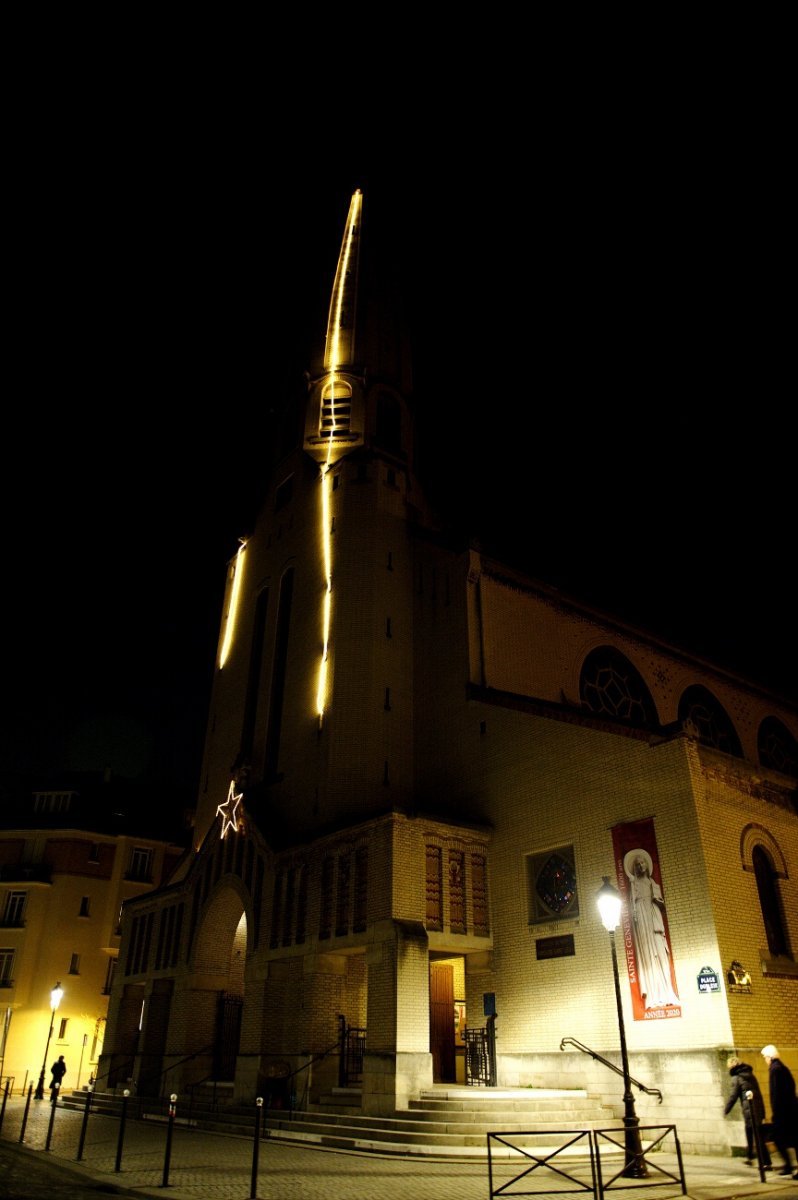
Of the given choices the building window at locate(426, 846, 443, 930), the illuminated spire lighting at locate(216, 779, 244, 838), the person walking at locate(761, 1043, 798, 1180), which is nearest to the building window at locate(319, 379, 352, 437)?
the illuminated spire lighting at locate(216, 779, 244, 838)

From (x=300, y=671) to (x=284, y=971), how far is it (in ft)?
28.3

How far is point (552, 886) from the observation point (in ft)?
57.1

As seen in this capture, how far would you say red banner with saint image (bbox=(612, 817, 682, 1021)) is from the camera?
1408cm

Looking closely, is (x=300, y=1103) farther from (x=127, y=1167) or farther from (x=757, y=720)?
(x=757, y=720)

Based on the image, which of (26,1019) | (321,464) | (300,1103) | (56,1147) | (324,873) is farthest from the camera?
(26,1019)

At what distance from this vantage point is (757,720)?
31.5m

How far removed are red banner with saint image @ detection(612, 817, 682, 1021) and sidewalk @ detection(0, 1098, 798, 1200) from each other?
2382mm

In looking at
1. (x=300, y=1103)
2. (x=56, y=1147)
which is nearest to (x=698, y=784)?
(x=300, y=1103)

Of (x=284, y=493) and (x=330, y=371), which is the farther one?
(x=330, y=371)

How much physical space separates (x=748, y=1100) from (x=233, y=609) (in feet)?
76.8

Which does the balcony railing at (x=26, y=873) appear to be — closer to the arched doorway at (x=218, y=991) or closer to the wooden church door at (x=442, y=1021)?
the arched doorway at (x=218, y=991)

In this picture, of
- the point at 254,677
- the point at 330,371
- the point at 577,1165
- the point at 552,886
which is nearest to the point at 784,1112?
the point at 577,1165

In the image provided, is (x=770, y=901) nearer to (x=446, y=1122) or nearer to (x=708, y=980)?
(x=708, y=980)

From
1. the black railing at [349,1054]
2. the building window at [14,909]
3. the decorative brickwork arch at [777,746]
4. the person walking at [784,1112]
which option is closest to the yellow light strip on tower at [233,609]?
the building window at [14,909]
